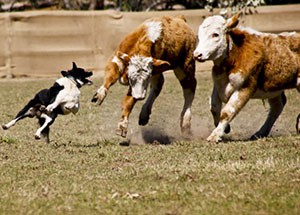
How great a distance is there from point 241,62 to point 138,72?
135cm

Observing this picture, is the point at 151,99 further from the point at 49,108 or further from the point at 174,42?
the point at 49,108

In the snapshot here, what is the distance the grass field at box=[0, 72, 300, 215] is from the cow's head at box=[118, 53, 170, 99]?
753mm

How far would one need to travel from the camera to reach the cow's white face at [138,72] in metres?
11.7

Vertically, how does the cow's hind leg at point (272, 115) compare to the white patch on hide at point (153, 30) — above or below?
below

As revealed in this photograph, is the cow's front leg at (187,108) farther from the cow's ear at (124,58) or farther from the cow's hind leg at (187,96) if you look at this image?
the cow's ear at (124,58)

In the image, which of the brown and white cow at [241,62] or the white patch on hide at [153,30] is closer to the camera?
the brown and white cow at [241,62]

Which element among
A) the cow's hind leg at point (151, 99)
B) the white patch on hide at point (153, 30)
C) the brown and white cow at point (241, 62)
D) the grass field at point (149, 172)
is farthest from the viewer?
the cow's hind leg at point (151, 99)

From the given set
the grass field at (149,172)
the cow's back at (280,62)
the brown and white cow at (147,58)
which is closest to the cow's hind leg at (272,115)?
the grass field at (149,172)

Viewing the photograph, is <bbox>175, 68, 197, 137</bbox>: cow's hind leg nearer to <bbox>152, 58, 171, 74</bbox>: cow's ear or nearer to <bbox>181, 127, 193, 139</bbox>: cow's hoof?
<bbox>181, 127, 193, 139</bbox>: cow's hoof

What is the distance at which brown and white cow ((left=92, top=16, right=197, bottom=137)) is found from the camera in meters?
11.8

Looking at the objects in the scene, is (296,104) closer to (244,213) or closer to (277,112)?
(277,112)

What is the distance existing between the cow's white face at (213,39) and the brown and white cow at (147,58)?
66 centimetres

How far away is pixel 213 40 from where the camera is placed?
11.5 meters

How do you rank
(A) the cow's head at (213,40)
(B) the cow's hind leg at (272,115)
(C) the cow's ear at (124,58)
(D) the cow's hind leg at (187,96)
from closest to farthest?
(A) the cow's head at (213,40)
(C) the cow's ear at (124,58)
(B) the cow's hind leg at (272,115)
(D) the cow's hind leg at (187,96)
